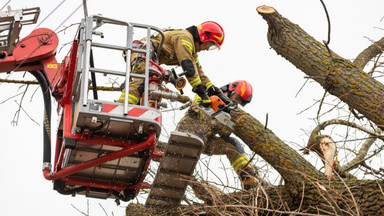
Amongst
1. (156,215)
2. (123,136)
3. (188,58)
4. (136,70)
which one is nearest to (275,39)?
(188,58)

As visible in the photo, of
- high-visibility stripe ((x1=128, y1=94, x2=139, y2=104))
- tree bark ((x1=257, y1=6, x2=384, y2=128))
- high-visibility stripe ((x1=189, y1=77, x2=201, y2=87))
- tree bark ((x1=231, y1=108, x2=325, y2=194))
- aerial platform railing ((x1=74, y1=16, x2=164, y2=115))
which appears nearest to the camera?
aerial platform railing ((x1=74, y1=16, x2=164, y2=115))

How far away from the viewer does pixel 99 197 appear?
7.03 m

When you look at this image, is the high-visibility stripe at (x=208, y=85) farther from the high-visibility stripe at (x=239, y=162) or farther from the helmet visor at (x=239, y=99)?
the high-visibility stripe at (x=239, y=162)

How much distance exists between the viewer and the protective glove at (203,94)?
23.6 feet

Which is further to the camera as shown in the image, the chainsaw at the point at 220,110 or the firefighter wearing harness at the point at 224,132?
the firefighter wearing harness at the point at 224,132

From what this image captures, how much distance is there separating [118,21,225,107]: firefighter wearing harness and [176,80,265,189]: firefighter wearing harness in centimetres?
43

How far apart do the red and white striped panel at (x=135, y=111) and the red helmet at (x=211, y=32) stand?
208 cm

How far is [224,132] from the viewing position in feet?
26.4

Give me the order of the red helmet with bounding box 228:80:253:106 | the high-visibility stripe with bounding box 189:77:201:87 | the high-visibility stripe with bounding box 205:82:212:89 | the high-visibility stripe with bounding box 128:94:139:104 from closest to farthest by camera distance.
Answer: the high-visibility stripe with bounding box 128:94:139:104
the high-visibility stripe with bounding box 189:77:201:87
the high-visibility stripe with bounding box 205:82:212:89
the red helmet with bounding box 228:80:253:106

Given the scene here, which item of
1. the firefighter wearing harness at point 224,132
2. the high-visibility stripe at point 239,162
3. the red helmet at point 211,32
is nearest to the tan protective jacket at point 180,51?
the red helmet at point 211,32

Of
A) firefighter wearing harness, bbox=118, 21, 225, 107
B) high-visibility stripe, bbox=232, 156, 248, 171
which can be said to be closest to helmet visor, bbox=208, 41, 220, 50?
firefighter wearing harness, bbox=118, 21, 225, 107

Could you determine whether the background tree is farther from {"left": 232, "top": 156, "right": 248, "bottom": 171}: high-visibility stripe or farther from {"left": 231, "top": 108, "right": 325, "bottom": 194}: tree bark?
{"left": 232, "top": 156, "right": 248, "bottom": 171}: high-visibility stripe

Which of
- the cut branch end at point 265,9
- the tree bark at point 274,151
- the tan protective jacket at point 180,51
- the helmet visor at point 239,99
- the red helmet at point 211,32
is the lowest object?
the tree bark at point 274,151

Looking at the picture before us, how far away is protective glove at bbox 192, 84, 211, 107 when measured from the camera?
719cm
